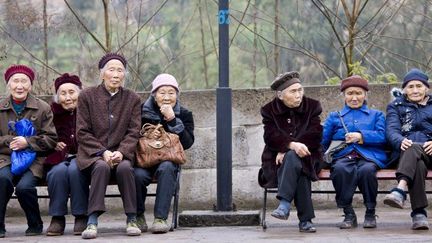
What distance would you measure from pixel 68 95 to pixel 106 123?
1.70 feet

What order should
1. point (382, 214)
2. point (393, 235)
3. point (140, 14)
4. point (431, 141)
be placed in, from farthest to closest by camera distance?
point (140, 14), point (382, 214), point (431, 141), point (393, 235)

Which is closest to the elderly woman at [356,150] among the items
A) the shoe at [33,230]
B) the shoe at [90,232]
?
the shoe at [90,232]

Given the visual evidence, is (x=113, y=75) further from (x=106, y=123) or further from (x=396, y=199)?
(x=396, y=199)

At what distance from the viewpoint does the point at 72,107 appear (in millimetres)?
9328

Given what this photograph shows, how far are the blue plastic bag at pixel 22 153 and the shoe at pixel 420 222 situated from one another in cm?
316

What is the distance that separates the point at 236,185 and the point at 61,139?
1899mm

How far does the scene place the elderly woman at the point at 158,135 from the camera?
8.84 meters

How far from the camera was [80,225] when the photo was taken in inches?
350

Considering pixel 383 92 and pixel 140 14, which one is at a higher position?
pixel 140 14

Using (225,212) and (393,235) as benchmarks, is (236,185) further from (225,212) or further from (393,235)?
(393,235)

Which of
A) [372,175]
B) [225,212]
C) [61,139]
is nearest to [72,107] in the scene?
[61,139]

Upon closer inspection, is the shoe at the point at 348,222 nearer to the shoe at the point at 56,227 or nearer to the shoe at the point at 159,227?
the shoe at the point at 159,227

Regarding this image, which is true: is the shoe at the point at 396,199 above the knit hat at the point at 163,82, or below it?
below

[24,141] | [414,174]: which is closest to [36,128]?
[24,141]
